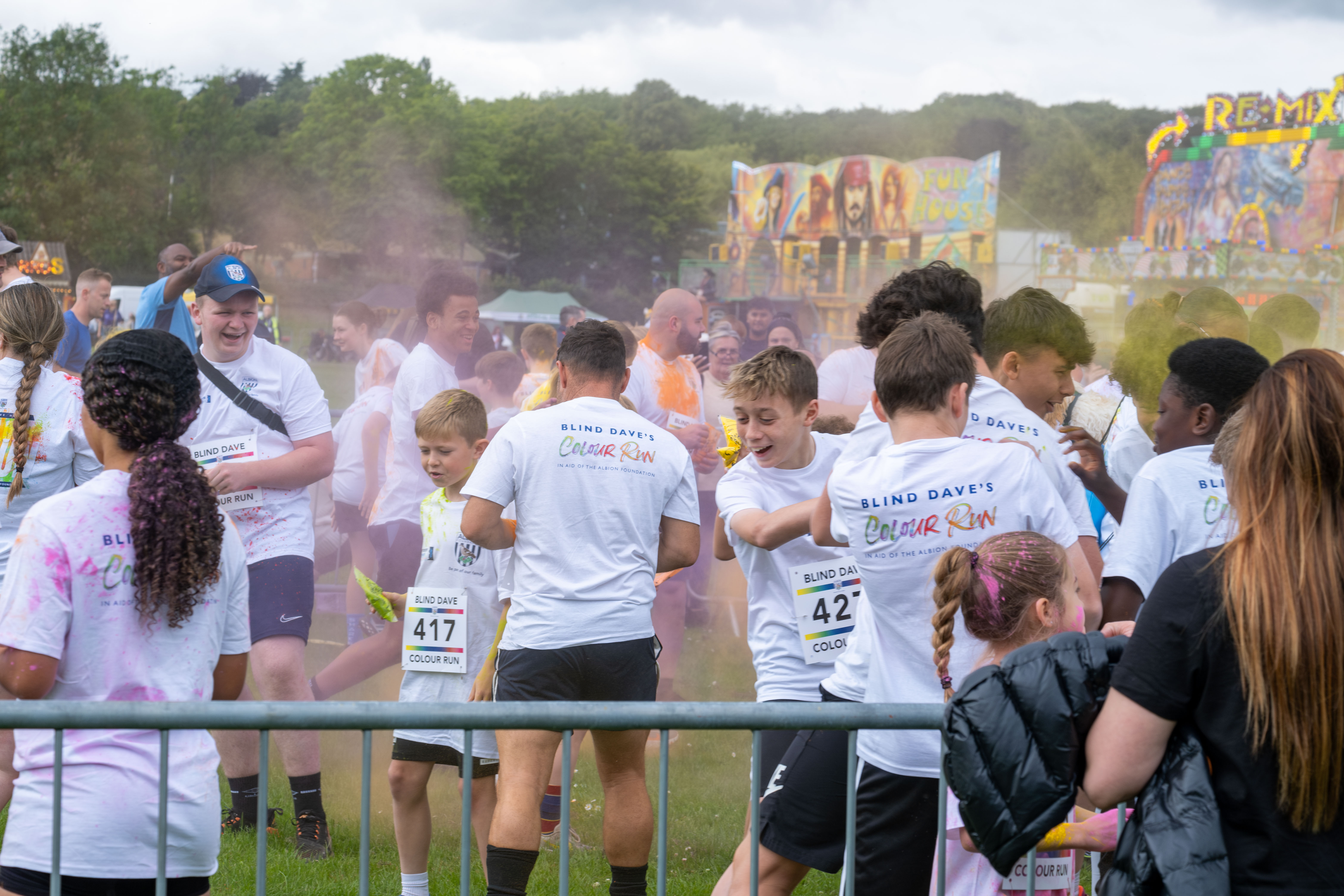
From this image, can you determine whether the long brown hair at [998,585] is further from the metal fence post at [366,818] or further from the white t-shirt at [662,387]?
the white t-shirt at [662,387]

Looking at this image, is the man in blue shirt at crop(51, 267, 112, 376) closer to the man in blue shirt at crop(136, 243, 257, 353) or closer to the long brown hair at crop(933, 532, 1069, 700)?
the man in blue shirt at crop(136, 243, 257, 353)

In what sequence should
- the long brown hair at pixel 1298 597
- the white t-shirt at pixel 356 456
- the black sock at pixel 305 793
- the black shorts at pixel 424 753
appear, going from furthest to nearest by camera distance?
the white t-shirt at pixel 356 456
the black sock at pixel 305 793
the black shorts at pixel 424 753
the long brown hair at pixel 1298 597

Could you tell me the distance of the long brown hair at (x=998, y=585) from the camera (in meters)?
2.25

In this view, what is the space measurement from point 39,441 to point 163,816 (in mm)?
2193

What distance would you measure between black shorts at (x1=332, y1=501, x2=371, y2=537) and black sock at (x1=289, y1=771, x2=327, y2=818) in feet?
8.01

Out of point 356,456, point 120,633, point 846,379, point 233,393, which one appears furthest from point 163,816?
point 846,379

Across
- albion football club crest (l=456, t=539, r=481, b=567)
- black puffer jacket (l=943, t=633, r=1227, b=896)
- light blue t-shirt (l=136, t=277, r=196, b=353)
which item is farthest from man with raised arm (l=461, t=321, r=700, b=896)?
light blue t-shirt (l=136, t=277, r=196, b=353)

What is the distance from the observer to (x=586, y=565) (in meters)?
3.37

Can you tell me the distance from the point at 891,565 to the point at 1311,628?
1.07 meters

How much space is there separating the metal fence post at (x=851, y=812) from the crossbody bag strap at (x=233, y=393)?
2.74m

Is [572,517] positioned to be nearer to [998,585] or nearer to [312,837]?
[998,585]

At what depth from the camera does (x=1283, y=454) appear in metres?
1.57

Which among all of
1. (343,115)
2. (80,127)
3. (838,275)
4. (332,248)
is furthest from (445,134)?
(838,275)

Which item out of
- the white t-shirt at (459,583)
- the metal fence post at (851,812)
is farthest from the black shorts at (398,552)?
the metal fence post at (851,812)
